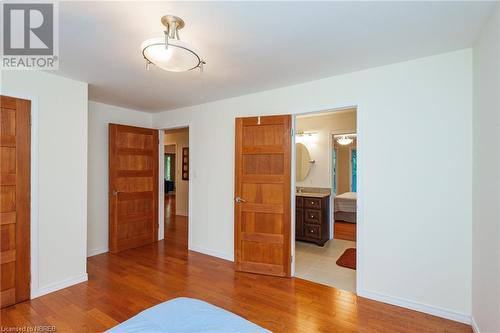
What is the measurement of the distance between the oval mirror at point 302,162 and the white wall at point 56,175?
12.0 ft

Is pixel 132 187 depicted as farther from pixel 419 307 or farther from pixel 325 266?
pixel 419 307

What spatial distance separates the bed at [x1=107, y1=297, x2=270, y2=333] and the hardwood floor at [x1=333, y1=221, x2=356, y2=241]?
3995mm

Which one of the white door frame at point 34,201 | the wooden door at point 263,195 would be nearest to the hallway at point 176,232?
the wooden door at point 263,195

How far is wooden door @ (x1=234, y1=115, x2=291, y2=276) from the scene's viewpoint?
3006 mm

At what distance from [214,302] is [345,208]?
4445 millimetres

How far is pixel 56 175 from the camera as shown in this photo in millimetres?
2684

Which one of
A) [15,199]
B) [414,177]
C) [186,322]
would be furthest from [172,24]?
[414,177]

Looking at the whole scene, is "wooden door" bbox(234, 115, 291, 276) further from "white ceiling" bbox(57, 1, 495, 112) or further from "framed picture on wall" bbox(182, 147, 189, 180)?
"framed picture on wall" bbox(182, 147, 189, 180)

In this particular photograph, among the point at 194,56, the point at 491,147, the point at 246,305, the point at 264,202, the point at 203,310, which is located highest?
the point at 194,56

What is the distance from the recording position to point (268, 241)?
309cm

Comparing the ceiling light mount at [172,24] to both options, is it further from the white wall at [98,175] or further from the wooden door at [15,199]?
the white wall at [98,175]

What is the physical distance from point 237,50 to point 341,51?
913mm

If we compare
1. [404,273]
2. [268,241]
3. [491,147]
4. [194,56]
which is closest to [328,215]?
[268,241]

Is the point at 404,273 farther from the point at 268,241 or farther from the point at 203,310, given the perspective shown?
the point at 203,310
